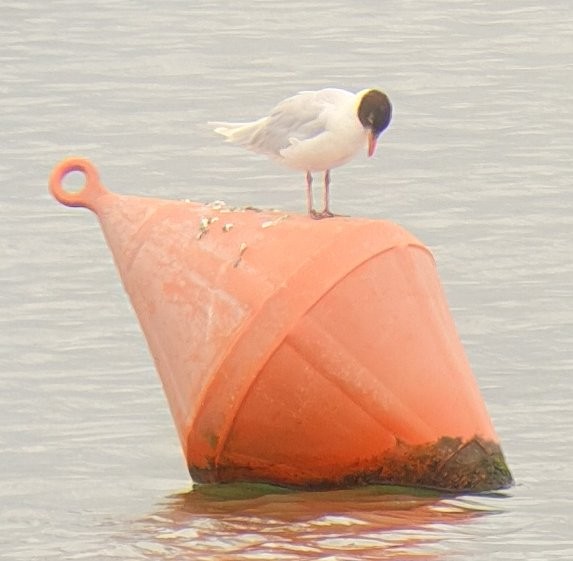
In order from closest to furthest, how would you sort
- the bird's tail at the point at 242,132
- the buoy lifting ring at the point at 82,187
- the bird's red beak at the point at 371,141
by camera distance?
the bird's red beak at the point at 371,141
the buoy lifting ring at the point at 82,187
the bird's tail at the point at 242,132

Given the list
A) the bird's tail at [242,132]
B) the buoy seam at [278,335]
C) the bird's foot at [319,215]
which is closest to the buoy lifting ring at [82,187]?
the bird's tail at [242,132]

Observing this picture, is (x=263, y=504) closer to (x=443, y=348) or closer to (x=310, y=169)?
(x=443, y=348)

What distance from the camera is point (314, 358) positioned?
10.4 metres

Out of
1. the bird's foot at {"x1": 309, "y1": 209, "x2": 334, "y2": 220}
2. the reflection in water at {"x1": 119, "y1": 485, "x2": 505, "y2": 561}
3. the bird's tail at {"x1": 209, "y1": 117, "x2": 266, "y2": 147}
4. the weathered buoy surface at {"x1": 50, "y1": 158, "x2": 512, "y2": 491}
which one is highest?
the bird's tail at {"x1": 209, "y1": 117, "x2": 266, "y2": 147}

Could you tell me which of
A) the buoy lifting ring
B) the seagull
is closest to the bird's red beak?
the seagull

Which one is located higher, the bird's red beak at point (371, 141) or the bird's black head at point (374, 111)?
the bird's black head at point (374, 111)

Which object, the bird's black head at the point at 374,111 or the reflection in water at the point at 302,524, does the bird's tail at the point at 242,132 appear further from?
the reflection in water at the point at 302,524

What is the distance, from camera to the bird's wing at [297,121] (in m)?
11.3

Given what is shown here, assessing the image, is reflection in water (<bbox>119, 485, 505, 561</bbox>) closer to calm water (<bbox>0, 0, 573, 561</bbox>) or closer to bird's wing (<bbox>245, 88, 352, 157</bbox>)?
calm water (<bbox>0, 0, 573, 561</bbox>)

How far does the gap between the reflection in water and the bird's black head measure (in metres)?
1.75

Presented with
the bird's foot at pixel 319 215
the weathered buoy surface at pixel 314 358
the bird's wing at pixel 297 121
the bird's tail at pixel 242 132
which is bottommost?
the weathered buoy surface at pixel 314 358

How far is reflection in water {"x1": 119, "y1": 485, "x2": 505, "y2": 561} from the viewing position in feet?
32.7

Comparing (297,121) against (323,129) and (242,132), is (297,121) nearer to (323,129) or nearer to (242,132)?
(323,129)

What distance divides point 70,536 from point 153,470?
1.22m
